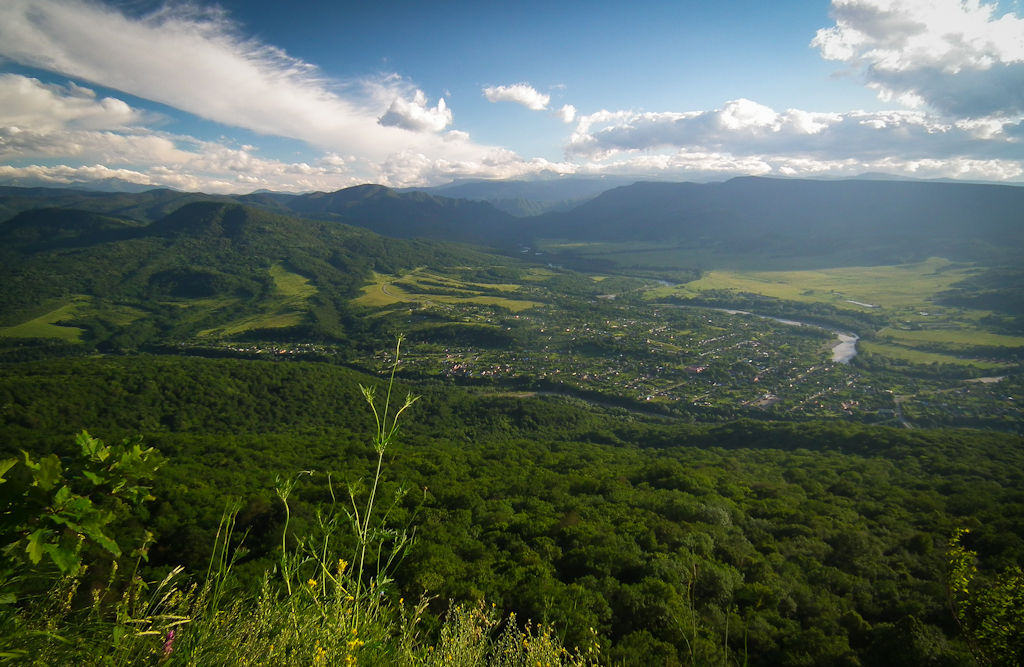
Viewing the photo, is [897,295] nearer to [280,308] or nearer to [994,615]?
[994,615]

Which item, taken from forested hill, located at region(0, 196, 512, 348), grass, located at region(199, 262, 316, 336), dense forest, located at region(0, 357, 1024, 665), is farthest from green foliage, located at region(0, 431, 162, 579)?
grass, located at region(199, 262, 316, 336)

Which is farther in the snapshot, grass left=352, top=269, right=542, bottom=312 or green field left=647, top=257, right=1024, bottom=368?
grass left=352, top=269, right=542, bottom=312

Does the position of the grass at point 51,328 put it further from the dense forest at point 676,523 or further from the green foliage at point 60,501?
the green foliage at point 60,501

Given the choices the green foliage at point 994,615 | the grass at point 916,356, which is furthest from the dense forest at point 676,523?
the grass at point 916,356

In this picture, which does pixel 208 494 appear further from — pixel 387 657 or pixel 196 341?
pixel 196 341

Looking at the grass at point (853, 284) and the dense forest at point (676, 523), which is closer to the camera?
the dense forest at point (676, 523)

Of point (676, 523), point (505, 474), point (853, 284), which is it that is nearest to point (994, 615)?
point (676, 523)

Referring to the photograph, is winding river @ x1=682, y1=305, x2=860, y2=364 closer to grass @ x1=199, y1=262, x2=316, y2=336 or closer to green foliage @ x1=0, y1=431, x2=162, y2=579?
green foliage @ x1=0, y1=431, x2=162, y2=579
